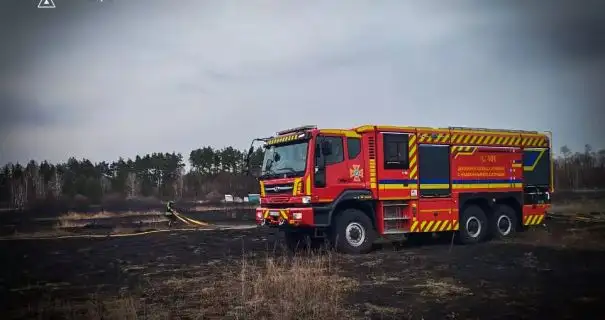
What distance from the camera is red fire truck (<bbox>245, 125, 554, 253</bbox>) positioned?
11.9 m

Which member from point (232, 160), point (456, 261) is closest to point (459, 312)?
point (456, 261)

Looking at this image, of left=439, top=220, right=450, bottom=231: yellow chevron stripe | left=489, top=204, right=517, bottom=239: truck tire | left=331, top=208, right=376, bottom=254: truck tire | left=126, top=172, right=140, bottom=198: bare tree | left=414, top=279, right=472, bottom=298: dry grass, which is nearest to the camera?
left=414, top=279, right=472, bottom=298: dry grass

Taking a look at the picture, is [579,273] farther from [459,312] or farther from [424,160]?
[424,160]

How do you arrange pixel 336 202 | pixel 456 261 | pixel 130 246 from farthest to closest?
1. pixel 130 246
2. pixel 336 202
3. pixel 456 261

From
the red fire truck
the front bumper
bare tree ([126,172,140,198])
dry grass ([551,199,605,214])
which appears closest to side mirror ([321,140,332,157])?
the red fire truck

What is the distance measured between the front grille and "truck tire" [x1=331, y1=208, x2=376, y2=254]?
1.40 metres

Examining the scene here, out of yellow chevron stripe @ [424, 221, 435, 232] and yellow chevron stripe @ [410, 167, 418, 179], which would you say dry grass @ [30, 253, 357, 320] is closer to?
yellow chevron stripe @ [410, 167, 418, 179]

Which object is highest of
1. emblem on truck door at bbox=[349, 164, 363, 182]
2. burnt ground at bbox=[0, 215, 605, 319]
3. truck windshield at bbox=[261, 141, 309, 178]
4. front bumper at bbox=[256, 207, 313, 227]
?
truck windshield at bbox=[261, 141, 309, 178]

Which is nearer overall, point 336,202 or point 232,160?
point 336,202

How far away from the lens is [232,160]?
78.2m

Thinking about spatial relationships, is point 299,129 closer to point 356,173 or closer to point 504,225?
point 356,173

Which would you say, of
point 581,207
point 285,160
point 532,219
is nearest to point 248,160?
point 285,160

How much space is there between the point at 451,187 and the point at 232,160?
66279mm

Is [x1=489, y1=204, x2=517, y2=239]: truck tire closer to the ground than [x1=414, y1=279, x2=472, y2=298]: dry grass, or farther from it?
farther from it
